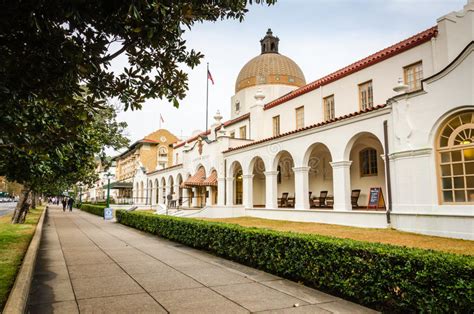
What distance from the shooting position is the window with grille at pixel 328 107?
2129cm

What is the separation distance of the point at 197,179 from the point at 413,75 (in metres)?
18.1

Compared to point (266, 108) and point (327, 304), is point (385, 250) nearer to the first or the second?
point (327, 304)

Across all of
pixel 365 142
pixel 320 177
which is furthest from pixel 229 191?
pixel 365 142

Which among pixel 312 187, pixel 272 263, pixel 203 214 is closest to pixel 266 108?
pixel 312 187

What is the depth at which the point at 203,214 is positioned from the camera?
80.9 feet

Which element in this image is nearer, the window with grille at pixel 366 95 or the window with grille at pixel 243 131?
the window with grille at pixel 366 95

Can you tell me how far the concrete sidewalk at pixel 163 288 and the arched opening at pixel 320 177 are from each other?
12456mm

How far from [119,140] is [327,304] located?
2491 centimetres

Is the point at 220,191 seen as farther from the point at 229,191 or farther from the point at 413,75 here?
the point at 413,75

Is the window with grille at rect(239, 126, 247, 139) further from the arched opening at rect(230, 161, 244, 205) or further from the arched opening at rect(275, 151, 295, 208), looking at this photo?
the arched opening at rect(275, 151, 295, 208)

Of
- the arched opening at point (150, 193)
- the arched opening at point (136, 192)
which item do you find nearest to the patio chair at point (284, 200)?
the arched opening at point (150, 193)

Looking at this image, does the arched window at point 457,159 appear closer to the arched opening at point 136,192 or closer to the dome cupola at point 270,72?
the dome cupola at point 270,72

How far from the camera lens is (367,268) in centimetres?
579

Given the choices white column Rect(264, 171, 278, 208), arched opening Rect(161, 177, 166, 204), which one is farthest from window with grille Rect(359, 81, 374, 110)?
arched opening Rect(161, 177, 166, 204)
